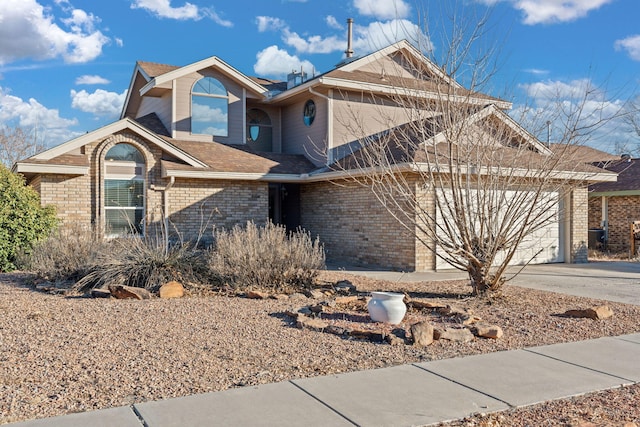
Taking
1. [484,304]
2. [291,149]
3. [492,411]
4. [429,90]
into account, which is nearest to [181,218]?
[291,149]

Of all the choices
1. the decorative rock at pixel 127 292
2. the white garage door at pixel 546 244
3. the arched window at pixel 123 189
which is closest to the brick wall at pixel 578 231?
the white garage door at pixel 546 244

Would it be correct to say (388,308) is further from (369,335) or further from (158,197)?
(158,197)

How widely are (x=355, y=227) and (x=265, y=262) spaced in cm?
639

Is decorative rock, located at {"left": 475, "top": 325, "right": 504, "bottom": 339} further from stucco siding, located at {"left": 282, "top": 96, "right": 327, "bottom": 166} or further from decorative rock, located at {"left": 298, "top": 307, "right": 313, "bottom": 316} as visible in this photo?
stucco siding, located at {"left": 282, "top": 96, "right": 327, "bottom": 166}

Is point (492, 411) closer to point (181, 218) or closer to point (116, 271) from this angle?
point (116, 271)

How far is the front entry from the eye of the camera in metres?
20.6

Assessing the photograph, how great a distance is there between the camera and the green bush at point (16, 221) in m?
14.0

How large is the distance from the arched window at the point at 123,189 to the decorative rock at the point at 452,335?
11450 millimetres

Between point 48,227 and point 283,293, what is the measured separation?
7.55 m

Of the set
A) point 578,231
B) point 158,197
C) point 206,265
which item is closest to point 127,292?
point 206,265

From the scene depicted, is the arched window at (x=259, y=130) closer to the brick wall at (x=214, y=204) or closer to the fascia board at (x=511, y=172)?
the brick wall at (x=214, y=204)

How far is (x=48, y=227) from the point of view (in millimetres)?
14641

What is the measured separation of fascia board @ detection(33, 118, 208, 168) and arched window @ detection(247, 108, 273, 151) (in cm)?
445

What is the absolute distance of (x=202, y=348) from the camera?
6.59m
